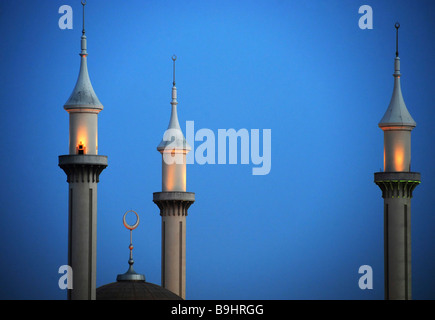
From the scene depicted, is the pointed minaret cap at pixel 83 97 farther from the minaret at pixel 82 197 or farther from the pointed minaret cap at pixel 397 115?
the pointed minaret cap at pixel 397 115

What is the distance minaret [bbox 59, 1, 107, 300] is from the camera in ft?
410

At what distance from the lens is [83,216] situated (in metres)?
126

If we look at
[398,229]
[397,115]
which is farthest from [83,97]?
[398,229]

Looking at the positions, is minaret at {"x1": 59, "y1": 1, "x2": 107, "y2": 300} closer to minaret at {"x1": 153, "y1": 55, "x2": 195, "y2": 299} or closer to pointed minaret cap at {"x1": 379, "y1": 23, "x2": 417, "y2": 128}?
minaret at {"x1": 153, "y1": 55, "x2": 195, "y2": 299}

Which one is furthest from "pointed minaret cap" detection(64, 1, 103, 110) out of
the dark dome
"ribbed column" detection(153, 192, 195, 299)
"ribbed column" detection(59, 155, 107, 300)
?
"ribbed column" detection(153, 192, 195, 299)

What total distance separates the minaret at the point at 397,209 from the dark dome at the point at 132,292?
22.1 metres

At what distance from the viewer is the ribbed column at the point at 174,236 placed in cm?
14912

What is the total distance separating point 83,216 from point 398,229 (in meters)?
33.6

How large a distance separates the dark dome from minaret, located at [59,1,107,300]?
632cm

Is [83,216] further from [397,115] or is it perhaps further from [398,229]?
[397,115]

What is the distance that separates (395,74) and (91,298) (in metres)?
41.3

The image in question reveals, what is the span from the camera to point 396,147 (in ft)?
465

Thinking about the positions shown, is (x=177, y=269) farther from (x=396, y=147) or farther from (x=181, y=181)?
(x=396, y=147)
